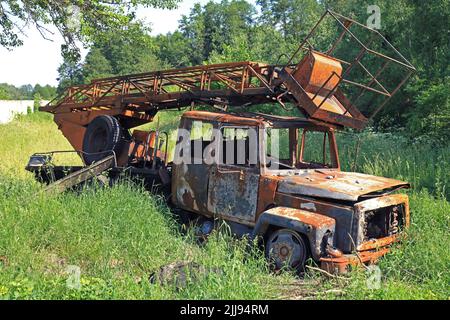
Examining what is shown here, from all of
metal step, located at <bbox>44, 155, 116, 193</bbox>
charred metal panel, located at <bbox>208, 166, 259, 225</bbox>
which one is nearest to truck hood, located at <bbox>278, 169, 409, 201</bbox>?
charred metal panel, located at <bbox>208, 166, 259, 225</bbox>

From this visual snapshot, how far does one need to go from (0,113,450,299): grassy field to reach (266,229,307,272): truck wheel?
0.21 meters

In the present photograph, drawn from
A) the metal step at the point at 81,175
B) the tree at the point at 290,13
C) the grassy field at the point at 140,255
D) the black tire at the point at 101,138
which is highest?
the tree at the point at 290,13

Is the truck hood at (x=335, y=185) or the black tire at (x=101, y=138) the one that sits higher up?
the black tire at (x=101, y=138)

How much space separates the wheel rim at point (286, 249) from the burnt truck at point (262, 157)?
12 millimetres

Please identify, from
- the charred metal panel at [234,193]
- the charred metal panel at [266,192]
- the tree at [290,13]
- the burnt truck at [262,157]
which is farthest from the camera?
the tree at [290,13]

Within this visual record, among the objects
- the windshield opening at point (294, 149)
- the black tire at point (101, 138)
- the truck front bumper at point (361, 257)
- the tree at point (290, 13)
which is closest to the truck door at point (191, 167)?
the windshield opening at point (294, 149)

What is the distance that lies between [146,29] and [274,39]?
25264 millimetres

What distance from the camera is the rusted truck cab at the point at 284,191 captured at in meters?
6.10

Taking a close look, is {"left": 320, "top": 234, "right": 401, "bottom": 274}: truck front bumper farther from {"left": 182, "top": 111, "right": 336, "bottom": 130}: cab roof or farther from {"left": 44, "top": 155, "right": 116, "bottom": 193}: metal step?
{"left": 44, "top": 155, "right": 116, "bottom": 193}: metal step

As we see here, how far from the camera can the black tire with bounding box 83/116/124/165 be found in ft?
29.9

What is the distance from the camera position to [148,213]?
7375 millimetres

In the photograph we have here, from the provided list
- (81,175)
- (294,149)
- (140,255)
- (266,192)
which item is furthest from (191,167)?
(81,175)

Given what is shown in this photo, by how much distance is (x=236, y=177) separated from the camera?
702cm

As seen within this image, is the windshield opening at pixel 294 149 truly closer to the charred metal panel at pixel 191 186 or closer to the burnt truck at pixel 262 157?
the burnt truck at pixel 262 157
